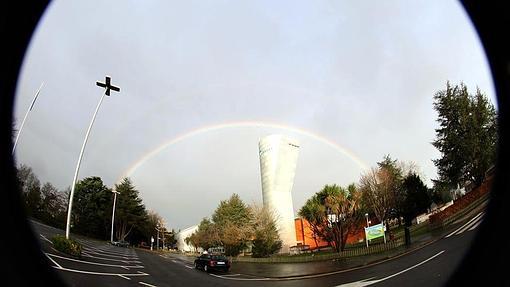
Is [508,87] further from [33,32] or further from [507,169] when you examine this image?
[33,32]

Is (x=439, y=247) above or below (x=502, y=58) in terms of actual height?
below

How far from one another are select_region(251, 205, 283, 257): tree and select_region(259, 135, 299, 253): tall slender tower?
50.5 inches

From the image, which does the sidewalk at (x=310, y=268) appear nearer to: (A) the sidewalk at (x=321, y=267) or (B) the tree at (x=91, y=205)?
(A) the sidewalk at (x=321, y=267)

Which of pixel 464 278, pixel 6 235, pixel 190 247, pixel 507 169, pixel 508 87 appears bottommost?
pixel 190 247

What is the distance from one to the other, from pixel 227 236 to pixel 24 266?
18.5 meters

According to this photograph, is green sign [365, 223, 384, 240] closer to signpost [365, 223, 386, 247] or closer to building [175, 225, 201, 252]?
signpost [365, 223, 386, 247]

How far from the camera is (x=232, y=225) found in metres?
20.5

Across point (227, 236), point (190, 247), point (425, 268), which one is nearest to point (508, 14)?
point (425, 268)

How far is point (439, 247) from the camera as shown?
8.18 m

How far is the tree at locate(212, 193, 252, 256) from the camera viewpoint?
1911 cm

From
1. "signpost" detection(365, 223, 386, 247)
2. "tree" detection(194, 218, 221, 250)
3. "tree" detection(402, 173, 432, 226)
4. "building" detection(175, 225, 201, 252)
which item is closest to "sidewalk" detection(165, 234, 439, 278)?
"signpost" detection(365, 223, 386, 247)

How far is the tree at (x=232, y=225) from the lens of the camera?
1911 centimetres

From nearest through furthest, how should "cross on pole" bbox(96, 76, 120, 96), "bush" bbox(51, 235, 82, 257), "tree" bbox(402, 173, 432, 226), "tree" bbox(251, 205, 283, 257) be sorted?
"bush" bbox(51, 235, 82, 257) < "cross on pole" bbox(96, 76, 120, 96) < "tree" bbox(251, 205, 283, 257) < "tree" bbox(402, 173, 432, 226)

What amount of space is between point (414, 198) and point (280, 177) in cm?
1420
